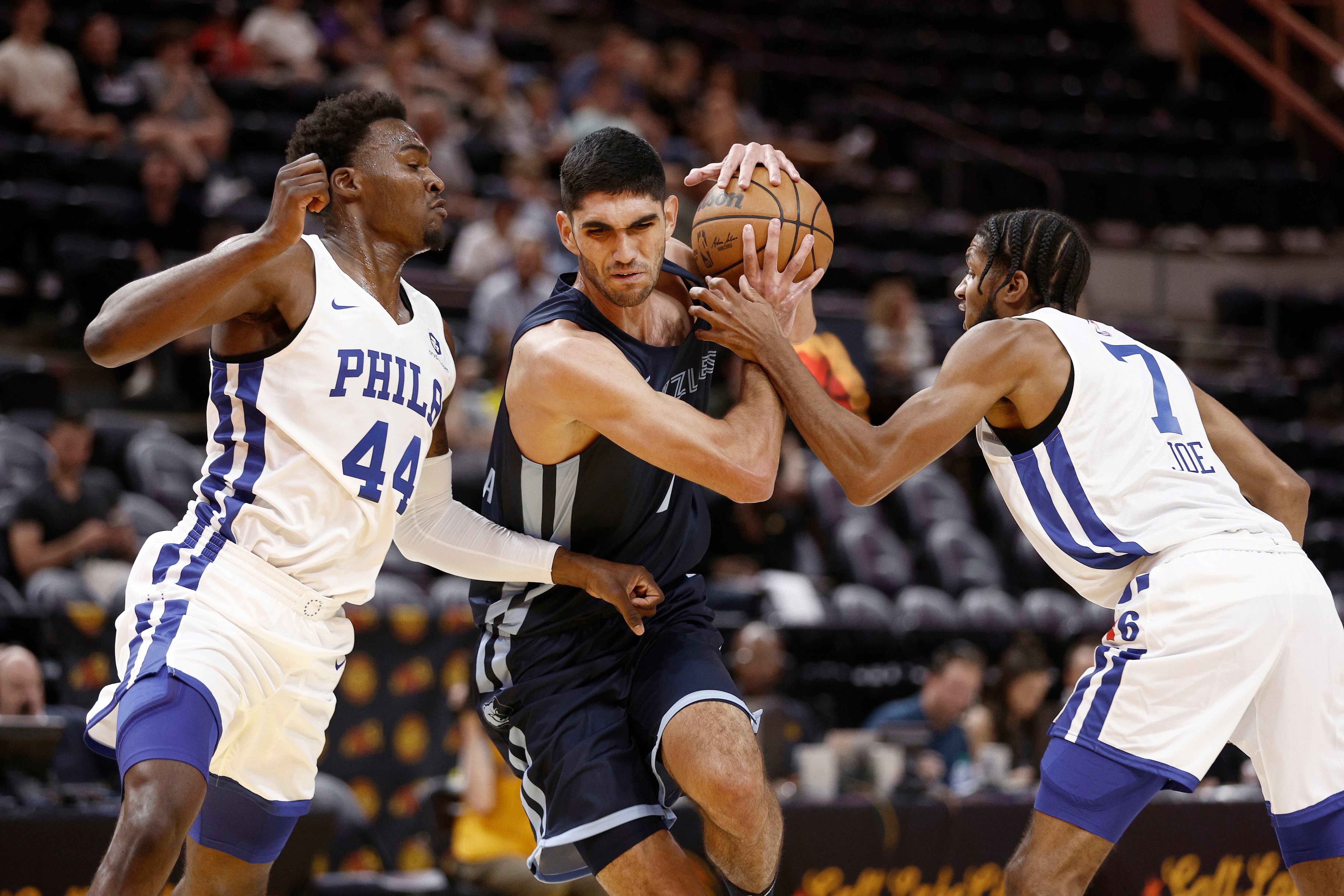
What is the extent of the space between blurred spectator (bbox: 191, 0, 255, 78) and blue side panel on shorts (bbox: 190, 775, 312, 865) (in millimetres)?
8807

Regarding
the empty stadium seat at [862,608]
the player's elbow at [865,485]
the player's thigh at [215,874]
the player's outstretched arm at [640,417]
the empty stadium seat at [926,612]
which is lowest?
the empty stadium seat at [926,612]

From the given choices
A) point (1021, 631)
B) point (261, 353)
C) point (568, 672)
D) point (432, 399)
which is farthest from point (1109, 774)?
point (1021, 631)

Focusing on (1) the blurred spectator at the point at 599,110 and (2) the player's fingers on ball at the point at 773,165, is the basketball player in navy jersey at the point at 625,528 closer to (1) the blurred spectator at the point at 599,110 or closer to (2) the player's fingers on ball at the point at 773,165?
(2) the player's fingers on ball at the point at 773,165

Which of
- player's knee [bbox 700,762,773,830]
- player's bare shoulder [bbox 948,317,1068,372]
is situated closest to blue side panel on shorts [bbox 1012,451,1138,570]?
player's bare shoulder [bbox 948,317,1068,372]

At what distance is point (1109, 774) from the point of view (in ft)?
11.3

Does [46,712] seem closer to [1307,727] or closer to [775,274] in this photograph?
[775,274]

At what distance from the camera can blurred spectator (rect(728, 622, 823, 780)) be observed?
20.6 feet

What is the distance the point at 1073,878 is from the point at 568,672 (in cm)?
134

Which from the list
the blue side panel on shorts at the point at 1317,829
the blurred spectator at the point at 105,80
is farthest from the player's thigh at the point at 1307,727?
the blurred spectator at the point at 105,80

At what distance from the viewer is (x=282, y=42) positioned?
11.5 metres

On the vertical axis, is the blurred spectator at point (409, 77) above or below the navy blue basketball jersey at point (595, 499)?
above

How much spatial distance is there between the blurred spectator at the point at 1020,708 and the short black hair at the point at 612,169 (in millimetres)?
4363

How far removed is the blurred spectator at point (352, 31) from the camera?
11883 millimetres

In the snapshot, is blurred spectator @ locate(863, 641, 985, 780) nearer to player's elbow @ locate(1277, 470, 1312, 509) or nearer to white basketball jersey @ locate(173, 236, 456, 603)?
player's elbow @ locate(1277, 470, 1312, 509)
